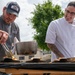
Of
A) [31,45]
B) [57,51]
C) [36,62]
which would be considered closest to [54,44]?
[57,51]

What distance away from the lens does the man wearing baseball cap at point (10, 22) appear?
304 centimetres

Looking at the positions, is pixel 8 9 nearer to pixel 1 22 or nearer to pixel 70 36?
pixel 1 22

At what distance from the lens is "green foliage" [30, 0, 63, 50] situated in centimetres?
2516

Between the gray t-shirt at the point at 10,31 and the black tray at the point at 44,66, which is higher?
the gray t-shirt at the point at 10,31

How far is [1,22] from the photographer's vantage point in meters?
3.21

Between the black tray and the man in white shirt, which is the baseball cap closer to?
the man in white shirt

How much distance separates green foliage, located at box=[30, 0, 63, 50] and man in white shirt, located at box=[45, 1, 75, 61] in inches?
840

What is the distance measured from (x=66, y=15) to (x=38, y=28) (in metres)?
22.4

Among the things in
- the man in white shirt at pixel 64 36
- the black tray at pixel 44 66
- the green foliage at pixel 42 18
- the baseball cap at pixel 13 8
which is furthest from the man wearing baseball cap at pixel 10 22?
the green foliage at pixel 42 18

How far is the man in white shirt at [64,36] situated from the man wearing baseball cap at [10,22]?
1.39 feet

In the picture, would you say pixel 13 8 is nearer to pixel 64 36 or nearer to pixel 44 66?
pixel 64 36

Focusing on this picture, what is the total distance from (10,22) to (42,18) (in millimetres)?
23327

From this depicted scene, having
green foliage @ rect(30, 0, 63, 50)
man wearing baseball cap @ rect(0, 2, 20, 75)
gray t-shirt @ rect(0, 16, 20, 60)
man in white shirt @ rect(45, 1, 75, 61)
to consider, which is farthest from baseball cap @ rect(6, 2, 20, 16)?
green foliage @ rect(30, 0, 63, 50)

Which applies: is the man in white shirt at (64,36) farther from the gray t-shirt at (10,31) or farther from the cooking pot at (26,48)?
the cooking pot at (26,48)
